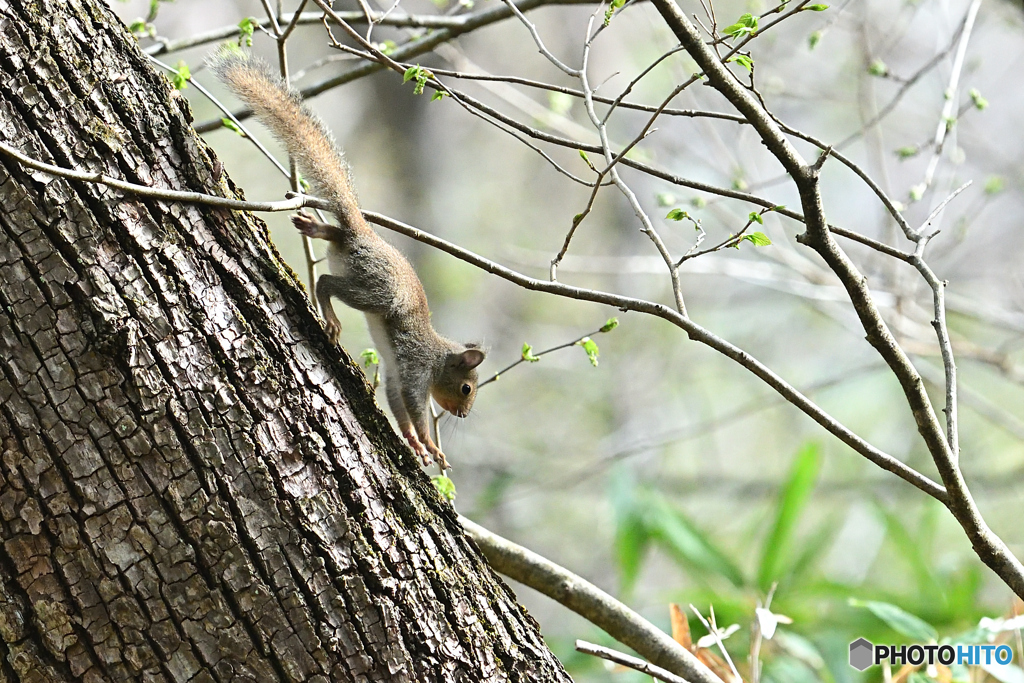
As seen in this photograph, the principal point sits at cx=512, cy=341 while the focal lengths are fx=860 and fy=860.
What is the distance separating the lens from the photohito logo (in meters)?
2.61

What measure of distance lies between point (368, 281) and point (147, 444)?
1.06 metres

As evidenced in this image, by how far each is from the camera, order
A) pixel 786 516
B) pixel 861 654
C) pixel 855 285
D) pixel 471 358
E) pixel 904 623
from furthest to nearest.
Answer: pixel 786 516
pixel 861 654
pixel 471 358
pixel 904 623
pixel 855 285

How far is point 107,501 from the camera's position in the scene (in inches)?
53.1

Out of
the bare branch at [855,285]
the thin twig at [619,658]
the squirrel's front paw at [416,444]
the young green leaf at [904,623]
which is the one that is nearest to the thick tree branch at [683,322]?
the bare branch at [855,285]

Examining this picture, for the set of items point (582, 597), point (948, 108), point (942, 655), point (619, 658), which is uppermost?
point (948, 108)

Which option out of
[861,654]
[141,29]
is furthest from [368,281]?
[861,654]

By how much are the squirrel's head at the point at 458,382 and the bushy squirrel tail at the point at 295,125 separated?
850 mm

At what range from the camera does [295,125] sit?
1.98m

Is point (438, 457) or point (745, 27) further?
point (438, 457)

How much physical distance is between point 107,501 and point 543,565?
3.46 feet

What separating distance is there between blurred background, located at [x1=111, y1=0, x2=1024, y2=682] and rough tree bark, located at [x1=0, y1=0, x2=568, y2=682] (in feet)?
8.57

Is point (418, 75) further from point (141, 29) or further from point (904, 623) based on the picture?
point (904, 623)

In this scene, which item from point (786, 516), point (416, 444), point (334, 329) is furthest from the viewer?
point (786, 516)

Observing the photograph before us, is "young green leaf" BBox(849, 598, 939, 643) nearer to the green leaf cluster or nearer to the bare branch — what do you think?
the bare branch
